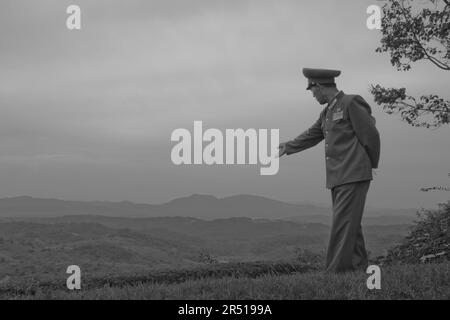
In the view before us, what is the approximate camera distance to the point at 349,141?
806 cm

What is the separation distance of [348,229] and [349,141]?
3.66 feet

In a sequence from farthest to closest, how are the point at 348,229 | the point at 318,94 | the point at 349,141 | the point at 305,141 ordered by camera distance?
the point at 305,141 → the point at 318,94 → the point at 349,141 → the point at 348,229

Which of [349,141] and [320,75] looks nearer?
[349,141]

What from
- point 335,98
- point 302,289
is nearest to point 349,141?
point 335,98

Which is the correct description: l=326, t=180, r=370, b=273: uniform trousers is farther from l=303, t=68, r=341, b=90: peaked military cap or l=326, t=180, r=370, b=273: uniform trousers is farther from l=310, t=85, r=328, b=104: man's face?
l=303, t=68, r=341, b=90: peaked military cap

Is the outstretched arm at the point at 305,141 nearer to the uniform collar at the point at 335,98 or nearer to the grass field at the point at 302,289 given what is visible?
the uniform collar at the point at 335,98

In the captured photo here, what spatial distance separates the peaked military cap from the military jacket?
24 cm

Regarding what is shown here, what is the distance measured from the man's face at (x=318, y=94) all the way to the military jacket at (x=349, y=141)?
4.7 inches

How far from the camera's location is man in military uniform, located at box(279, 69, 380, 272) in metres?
7.95

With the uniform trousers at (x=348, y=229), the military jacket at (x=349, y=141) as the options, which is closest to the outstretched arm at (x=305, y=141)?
the military jacket at (x=349, y=141)

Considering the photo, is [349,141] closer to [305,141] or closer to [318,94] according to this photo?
[318,94]

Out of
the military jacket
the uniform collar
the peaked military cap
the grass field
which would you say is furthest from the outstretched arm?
the grass field
